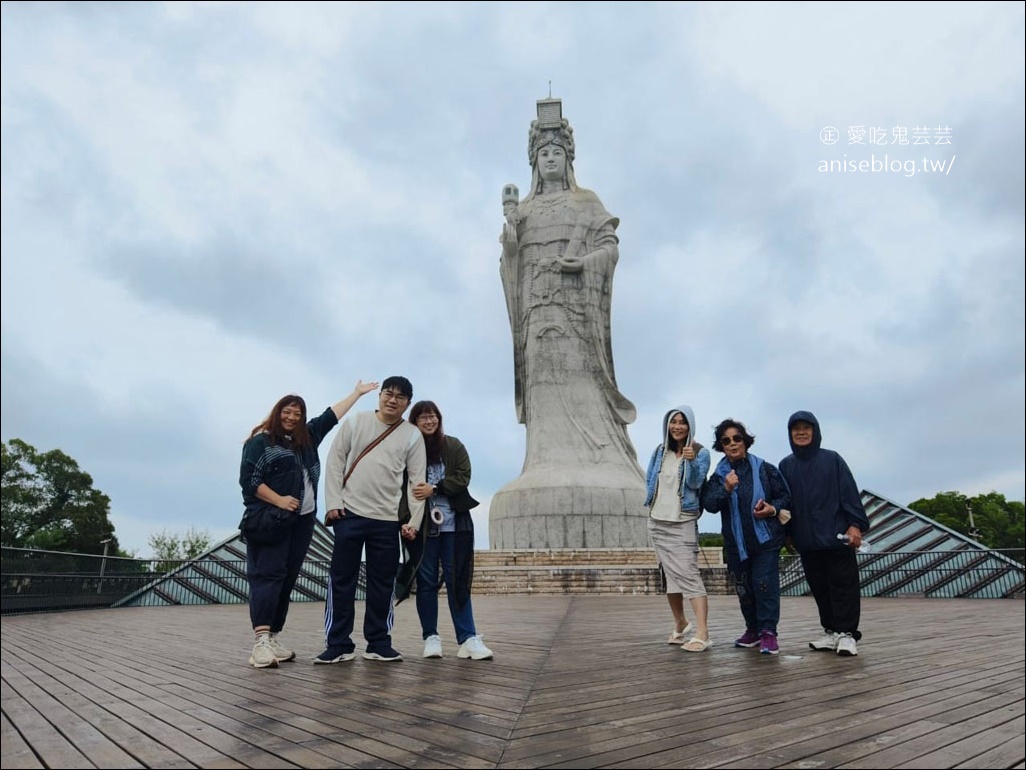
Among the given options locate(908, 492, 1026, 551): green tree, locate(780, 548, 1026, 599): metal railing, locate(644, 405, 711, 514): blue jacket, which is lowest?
locate(780, 548, 1026, 599): metal railing

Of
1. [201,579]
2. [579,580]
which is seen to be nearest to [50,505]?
[201,579]

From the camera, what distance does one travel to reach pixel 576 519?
1548 centimetres

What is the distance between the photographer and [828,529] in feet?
15.7

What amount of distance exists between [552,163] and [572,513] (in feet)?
30.1

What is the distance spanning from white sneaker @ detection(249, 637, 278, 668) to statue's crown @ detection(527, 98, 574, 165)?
1690cm

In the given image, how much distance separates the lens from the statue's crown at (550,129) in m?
19.1

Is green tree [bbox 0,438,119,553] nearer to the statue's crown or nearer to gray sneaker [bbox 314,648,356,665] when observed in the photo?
the statue's crown

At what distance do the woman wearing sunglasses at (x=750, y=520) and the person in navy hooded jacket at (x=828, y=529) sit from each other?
14 centimetres

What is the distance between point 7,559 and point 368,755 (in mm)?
9187

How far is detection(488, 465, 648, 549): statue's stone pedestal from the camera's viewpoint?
1542 cm

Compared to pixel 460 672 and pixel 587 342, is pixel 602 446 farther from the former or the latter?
pixel 460 672

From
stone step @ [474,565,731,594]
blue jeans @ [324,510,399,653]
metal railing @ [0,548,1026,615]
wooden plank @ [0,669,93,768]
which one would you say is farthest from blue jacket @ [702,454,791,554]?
stone step @ [474,565,731,594]

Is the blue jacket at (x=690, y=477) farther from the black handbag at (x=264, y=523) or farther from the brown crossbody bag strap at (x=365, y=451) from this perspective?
the black handbag at (x=264, y=523)

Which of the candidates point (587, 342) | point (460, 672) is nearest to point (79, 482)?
point (587, 342)
